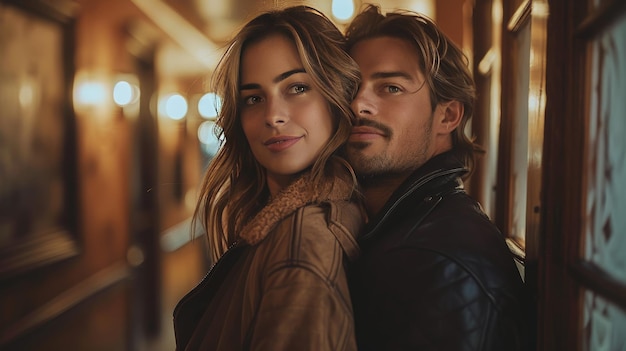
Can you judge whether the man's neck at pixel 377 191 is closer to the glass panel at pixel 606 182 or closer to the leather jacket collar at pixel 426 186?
the leather jacket collar at pixel 426 186

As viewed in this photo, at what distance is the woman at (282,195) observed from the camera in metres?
0.83

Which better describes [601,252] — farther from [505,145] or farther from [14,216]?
[14,216]

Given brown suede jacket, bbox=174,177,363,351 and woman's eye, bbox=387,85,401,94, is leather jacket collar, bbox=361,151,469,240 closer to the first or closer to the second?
brown suede jacket, bbox=174,177,363,351

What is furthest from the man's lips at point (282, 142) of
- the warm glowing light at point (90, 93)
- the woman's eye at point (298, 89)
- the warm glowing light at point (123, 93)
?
the warm glowing light at point (123, 93)

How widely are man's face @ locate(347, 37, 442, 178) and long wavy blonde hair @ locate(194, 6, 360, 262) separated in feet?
0.11

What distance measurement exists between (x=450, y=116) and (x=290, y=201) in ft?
1.81

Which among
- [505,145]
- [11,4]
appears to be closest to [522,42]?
[505,145]

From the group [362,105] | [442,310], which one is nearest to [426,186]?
[362,105]

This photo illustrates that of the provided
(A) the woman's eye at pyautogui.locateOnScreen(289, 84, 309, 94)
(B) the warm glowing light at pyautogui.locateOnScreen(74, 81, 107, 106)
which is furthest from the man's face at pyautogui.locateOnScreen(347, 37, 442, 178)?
(B) the warm glowing light at pyautogui.locateOnScreen(74, 81, 107, 106)

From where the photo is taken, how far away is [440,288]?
0.84 metres

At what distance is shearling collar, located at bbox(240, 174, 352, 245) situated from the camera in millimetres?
972

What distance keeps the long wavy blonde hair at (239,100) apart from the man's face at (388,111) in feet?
0.11

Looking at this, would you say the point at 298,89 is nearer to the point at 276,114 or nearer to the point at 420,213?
the point at 276,114

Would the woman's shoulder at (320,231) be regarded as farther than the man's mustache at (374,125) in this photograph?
No
